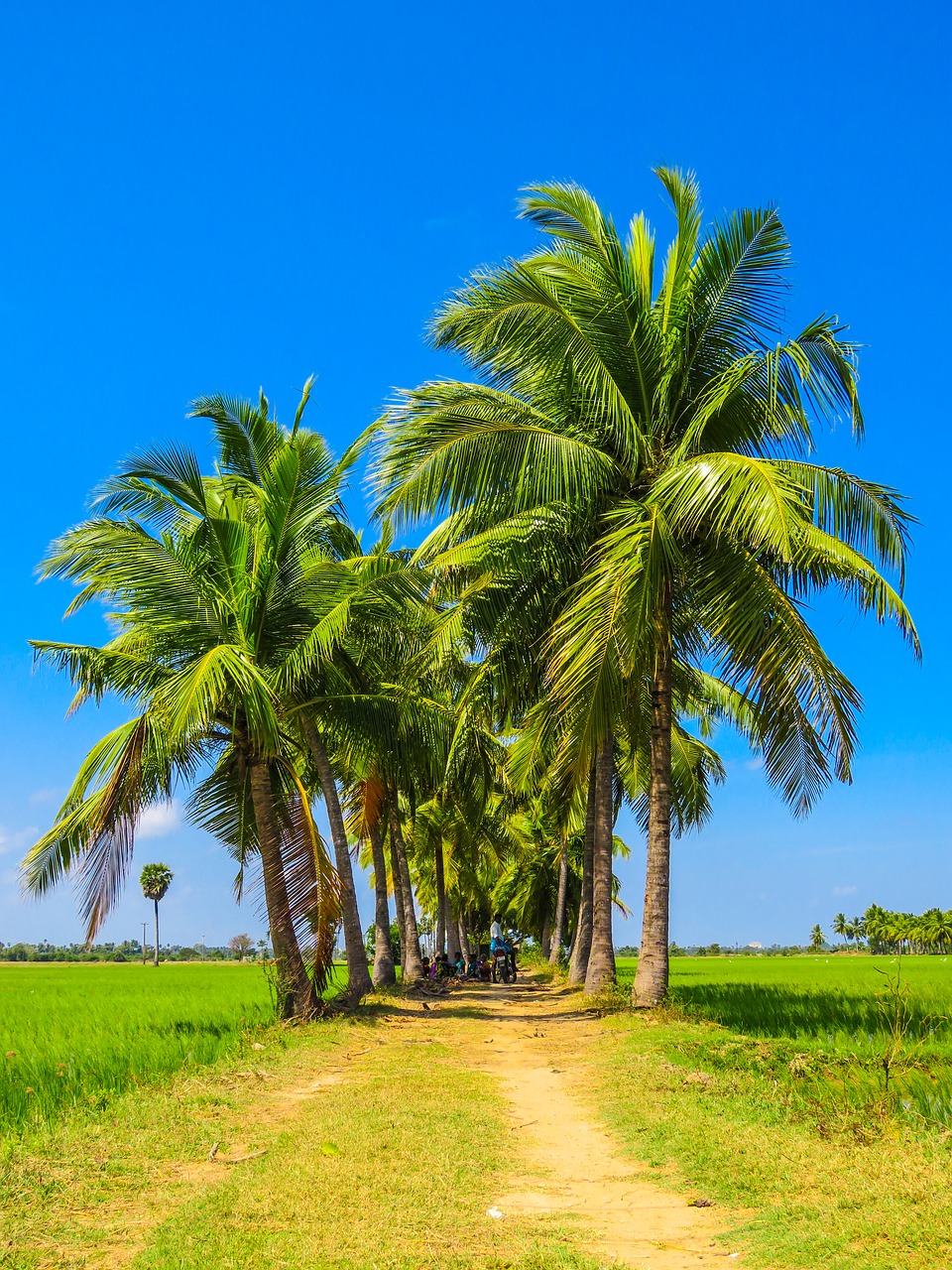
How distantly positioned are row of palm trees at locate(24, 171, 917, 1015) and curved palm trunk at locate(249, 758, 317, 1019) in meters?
0.03

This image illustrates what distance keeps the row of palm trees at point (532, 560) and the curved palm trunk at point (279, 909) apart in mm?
30

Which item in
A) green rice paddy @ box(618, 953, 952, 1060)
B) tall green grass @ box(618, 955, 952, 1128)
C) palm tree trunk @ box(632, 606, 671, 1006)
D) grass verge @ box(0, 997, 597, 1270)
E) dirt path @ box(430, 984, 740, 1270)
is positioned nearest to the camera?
grass verge @ box(0, 997, 597, 1270)

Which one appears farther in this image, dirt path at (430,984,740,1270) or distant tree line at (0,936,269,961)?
distant tree line at (0,936,269,961)

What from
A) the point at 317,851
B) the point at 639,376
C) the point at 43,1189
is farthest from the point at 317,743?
the point at 43,1189

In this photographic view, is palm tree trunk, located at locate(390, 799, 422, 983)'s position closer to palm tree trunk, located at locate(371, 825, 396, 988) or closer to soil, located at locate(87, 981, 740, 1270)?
palm tree trunk, located at locate(371, 825, 396, 988)

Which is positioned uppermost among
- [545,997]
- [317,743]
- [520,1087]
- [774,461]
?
[774,461]

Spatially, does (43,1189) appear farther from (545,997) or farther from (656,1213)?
(545,997)

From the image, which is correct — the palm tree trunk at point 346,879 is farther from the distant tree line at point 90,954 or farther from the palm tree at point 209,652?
the distant tree line at point 90,954

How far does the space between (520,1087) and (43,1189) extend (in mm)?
4316

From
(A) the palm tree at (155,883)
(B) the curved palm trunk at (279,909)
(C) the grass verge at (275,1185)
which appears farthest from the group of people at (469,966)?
(A) the palm tree at (155,883)

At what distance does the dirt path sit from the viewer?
168 inches

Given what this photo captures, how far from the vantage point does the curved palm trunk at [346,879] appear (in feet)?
51.8

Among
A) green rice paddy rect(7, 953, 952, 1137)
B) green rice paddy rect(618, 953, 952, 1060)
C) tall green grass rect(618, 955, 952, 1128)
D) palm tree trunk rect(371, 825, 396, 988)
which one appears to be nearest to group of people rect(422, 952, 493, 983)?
palm tree trunk rect(371, 825, 396, 988)

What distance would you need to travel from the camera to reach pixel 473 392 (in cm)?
1352
